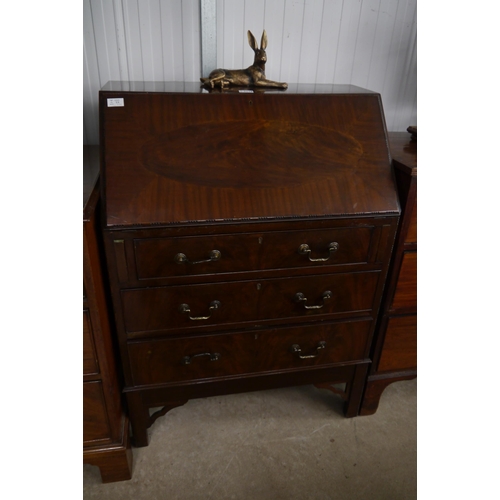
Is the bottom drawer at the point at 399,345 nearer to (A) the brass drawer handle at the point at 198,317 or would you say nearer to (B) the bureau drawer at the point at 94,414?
(A) the brass drawer handle at the point at 198,317

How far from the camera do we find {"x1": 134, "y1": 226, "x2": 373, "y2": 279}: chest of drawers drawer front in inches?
45.9

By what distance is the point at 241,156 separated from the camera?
121 cm

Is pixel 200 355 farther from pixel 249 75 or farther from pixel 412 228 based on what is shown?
pixel 249 75

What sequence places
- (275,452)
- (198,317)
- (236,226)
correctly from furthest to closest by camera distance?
1. (275,452)
2. (198,317)
3. (236,226)

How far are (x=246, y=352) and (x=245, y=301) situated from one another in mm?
211

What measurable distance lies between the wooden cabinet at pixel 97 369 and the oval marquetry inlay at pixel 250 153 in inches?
9.4

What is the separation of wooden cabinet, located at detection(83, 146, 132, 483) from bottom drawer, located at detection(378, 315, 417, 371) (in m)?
0.94

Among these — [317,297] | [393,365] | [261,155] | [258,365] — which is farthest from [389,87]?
[258,365]

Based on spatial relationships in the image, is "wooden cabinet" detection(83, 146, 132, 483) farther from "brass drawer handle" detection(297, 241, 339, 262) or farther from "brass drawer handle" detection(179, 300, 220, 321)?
"brass drawer handle" detection(297, 241, 339, 262)

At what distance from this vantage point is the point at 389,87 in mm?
1802

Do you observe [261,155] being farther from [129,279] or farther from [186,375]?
[186,375]

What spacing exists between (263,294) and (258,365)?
0.98ft

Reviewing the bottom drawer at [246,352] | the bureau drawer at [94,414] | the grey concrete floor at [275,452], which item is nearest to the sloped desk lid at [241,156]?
the bottom drawer at [246,352]

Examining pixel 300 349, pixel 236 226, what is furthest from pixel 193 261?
pixel 300 349
